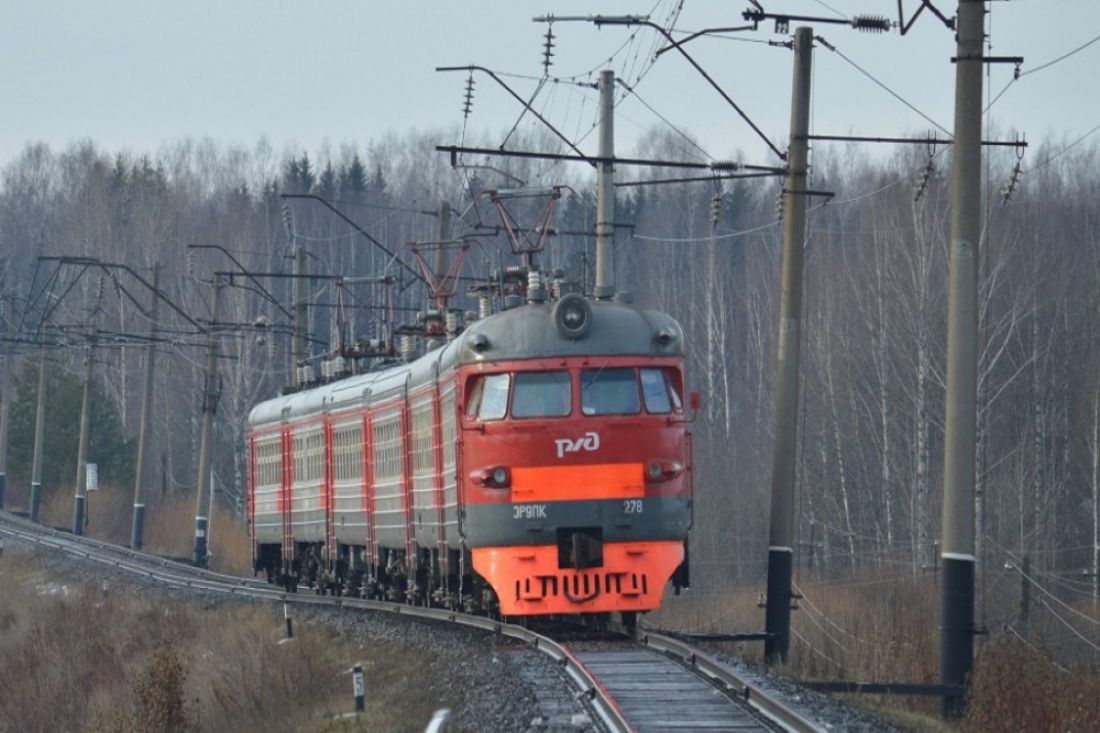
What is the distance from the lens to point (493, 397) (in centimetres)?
1875

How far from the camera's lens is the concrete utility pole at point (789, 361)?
20.8 m

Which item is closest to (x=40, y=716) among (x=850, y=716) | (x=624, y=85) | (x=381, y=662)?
(x=381, y=662)

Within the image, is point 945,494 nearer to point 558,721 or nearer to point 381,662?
point 558,721

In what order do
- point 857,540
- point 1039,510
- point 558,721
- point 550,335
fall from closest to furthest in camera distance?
point 558,721 → point 550,335 → point 1039,510 → point 857,540

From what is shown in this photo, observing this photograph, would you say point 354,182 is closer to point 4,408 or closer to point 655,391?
point 4,408

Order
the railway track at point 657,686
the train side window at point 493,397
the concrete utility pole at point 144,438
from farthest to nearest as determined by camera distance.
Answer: the concrete utility pole at point 144,438 < the train side window at point 493,397 < the railway track at point 657,686

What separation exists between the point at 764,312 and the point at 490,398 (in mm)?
45174

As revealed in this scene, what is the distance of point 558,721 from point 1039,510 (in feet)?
102

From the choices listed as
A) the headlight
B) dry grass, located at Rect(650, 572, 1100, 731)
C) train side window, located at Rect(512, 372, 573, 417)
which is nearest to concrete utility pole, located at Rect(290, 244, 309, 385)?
dry grass, located at Rect(650, 572, 1100, 731)

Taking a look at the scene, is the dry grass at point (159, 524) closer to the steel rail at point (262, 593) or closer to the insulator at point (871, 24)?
the steel rail at point (262, 593)

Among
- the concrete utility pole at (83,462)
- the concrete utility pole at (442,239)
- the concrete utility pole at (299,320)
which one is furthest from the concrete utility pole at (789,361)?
the concrete utility pole at (83,462)

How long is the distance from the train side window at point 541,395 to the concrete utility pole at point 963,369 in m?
3.89

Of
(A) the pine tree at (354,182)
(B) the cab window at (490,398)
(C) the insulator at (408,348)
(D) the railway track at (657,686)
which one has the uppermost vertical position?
(A) the pine tree at (354,182)

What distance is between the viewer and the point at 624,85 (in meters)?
26.0
